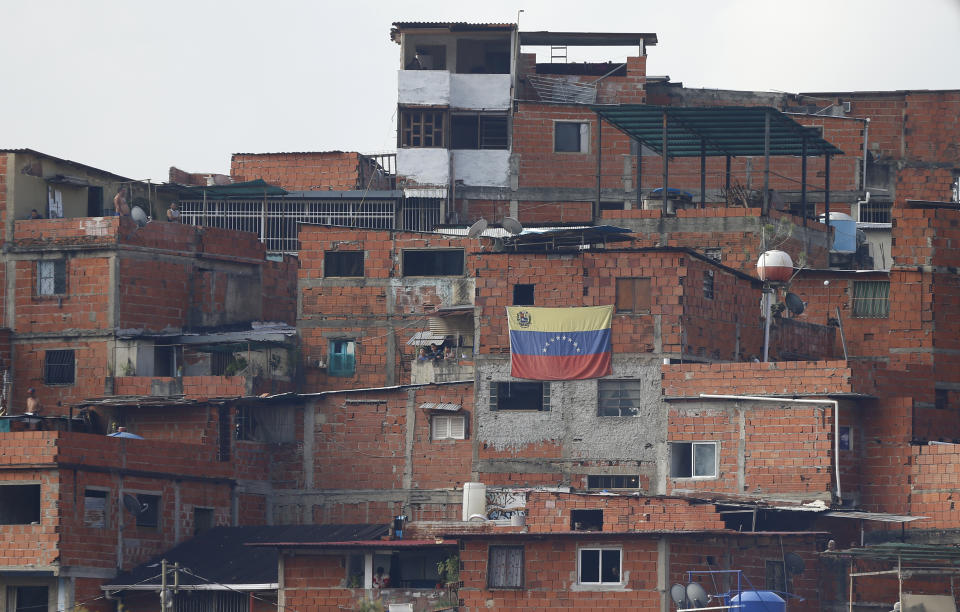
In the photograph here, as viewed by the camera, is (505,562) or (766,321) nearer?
(505,562)

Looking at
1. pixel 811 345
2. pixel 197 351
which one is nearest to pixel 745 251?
pixel 811 345

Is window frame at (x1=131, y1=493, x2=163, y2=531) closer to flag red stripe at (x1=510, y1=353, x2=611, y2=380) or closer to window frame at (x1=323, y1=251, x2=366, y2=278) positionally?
window frame at (x1=323, y1=251, x2=366, y2=278)

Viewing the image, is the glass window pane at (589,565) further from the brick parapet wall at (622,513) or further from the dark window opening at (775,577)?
the dark window opening at (775,577)

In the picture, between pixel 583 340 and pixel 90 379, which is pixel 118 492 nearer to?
pixel 90 379

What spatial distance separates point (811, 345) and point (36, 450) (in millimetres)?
19751

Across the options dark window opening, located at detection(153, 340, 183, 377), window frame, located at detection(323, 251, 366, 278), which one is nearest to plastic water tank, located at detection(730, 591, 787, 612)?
window frame, located at detection(323, 251, 366, 278)

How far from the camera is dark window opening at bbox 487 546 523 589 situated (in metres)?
38.5

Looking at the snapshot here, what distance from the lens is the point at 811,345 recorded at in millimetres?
46938

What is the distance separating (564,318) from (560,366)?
45.5 inches

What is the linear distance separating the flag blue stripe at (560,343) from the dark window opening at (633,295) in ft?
2.56

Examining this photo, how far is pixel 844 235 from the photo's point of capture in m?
53.3

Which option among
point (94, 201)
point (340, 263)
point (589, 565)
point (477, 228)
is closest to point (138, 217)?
point (94, 201)

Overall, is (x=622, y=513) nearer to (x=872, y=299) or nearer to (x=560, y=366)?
(x=560, y=366)

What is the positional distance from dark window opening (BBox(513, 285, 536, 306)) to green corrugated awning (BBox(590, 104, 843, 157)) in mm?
6009
